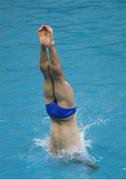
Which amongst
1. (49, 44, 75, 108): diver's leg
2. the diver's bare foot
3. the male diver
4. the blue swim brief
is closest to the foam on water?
the male diver

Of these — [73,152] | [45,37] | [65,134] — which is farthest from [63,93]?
[73,152]

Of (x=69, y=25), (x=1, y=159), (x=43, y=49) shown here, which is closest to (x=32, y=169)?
(x=1, y=159)

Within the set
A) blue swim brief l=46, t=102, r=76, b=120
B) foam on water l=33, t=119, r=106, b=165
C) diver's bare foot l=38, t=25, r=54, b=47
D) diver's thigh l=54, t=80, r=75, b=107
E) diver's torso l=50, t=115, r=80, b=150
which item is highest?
diver's bare foot l=38, t=25, r=54, b=47

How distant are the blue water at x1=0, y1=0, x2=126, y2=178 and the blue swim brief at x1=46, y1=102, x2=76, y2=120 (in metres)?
0.68

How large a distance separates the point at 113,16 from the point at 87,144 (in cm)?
461

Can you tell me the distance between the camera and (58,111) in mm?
6277

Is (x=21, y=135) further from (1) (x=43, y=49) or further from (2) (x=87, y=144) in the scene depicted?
(1) (x=43, y=49)

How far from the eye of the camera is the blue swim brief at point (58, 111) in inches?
247

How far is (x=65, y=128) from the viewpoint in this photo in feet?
21.3

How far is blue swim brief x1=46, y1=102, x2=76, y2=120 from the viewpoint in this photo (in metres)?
6.27

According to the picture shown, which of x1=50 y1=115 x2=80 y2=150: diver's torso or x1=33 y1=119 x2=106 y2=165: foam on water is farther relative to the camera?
x1=33 y1=119 x2=106 y2=165: foam on water

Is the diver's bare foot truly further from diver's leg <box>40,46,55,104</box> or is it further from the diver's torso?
the diver's torso

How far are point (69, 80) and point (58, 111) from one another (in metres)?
2.56

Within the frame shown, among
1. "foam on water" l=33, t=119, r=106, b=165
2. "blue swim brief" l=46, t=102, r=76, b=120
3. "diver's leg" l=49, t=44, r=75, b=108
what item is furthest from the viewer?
"foam on water" l=33, t=119, r=106, b=165
